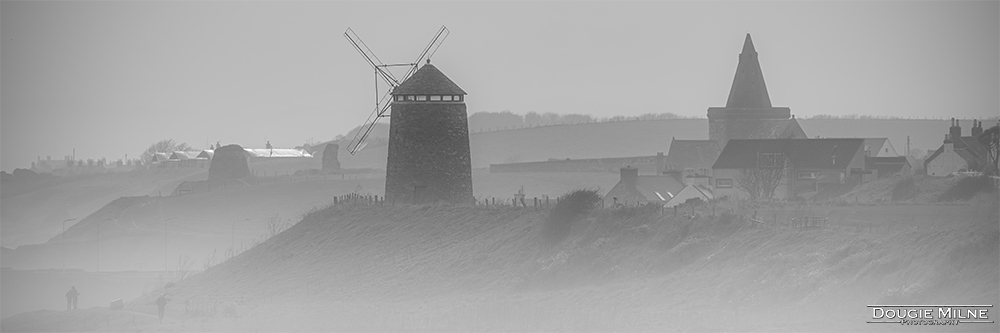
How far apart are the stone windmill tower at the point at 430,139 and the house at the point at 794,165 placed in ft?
52.0

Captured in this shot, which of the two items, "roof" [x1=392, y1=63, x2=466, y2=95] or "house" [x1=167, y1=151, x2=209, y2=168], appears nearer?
"roof" [x1=392, y1=63, x2=466, y2=95]

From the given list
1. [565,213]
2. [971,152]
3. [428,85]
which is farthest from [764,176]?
[565,213]

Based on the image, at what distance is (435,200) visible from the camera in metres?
53.2

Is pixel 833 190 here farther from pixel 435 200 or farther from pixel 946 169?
pixel 435 200

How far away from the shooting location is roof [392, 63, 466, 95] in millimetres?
52531

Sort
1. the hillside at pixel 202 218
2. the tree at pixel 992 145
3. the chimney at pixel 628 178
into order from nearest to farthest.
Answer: the tree at pixel 992 145 < the chimney at pixel 628 178 < the hillside at pixel 202 218

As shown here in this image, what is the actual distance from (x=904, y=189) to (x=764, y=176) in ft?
31.7

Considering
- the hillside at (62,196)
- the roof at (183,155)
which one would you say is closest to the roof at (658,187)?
the hillside at (62,196)

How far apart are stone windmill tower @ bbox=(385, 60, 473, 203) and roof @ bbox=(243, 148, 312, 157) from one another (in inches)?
4570

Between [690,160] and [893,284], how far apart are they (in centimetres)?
5600

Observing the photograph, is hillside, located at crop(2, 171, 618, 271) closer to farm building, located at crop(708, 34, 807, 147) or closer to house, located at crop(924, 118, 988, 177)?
farm building, located at crop(708, 34, 807, 147)

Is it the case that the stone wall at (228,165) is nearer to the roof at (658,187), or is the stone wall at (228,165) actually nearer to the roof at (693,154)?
the roof at (693,154)

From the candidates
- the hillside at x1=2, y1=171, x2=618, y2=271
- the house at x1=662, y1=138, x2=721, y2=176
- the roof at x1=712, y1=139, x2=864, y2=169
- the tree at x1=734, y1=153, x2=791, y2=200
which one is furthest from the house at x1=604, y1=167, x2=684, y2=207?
the hillside at x1=2, y1=171, x2=618, y2=271

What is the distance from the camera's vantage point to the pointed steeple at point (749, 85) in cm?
9075
